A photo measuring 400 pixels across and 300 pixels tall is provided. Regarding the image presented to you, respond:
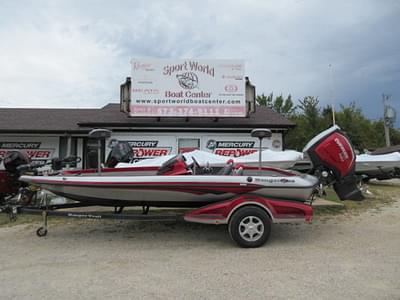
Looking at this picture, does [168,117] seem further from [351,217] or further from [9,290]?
[9,290]

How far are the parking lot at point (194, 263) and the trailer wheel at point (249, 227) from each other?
138 mm

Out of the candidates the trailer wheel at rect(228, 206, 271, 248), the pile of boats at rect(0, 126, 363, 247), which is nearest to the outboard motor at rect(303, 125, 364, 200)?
the pile of boats at rect(0, 126, 363, 247)

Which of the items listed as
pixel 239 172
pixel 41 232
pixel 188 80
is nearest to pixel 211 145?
pixel 188 80

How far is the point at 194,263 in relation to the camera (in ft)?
12.7

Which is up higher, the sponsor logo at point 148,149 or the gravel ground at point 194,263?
the sponsor logo at point 148,149

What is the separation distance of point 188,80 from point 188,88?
327 mm

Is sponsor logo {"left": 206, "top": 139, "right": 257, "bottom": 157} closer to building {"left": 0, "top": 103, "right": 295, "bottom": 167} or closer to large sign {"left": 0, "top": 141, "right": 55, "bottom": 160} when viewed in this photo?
building {"left": 0, "top": 103, "right": 295, "bottom": 167}

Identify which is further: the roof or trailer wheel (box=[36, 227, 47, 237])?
the roof

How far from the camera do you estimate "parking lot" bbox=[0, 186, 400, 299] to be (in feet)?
10.1

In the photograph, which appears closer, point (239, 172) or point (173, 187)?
point (173, 187)

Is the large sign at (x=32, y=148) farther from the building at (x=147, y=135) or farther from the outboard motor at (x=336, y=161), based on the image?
the outboard motor at (x=336, y=161)

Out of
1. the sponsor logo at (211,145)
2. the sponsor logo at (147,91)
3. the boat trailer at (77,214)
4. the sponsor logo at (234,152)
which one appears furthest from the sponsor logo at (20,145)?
the boat trailer at (77,214)

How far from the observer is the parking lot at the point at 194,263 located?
309cm

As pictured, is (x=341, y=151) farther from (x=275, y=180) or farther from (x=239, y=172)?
(x=239, y=172)
